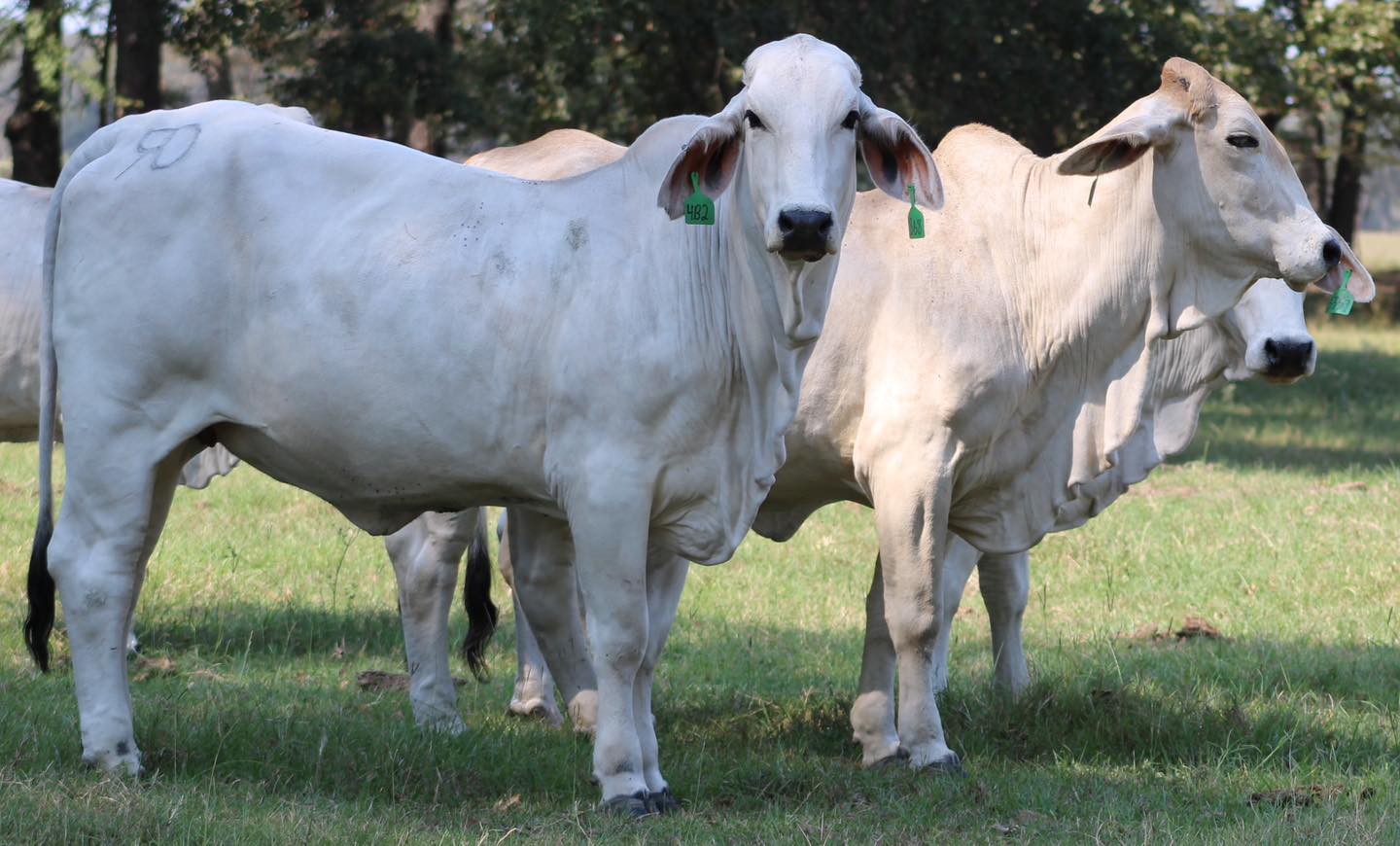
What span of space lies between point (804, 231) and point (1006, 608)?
8.91ft

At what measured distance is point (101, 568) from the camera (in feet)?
15.7

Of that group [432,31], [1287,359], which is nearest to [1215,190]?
[1287,359]

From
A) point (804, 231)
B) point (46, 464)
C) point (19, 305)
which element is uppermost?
point (804, 231)

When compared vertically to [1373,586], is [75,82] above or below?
above

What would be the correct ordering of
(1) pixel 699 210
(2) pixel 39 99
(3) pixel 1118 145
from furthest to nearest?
1. (2) pixel 39 99
2. (3) pixel 1118 145
3. (1) pixel 699 210

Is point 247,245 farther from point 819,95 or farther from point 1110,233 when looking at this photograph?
point 1110,233

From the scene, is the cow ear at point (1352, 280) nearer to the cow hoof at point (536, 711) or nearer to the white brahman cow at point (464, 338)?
the white brahman cow at point (464, 338)

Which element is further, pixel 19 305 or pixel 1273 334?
pixel 19 305

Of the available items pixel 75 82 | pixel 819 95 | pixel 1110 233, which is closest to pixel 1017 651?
pixel 1110 233

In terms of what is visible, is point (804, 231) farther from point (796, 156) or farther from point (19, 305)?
point (19, 305)

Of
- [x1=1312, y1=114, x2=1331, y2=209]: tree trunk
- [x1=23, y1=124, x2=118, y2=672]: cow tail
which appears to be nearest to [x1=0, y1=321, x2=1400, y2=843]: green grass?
[x1=23, y1=124, x2=118, y2=672]: cow tail

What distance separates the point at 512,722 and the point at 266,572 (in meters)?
2.42

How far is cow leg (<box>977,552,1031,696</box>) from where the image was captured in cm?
643

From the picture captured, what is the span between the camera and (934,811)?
478cm
